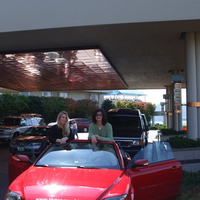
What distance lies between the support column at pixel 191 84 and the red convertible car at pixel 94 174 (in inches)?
188

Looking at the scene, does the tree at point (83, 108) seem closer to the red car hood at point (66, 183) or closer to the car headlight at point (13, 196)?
the red car hood at point (66, 183)

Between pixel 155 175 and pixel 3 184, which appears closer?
pixel 155 175

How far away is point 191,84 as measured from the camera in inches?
403

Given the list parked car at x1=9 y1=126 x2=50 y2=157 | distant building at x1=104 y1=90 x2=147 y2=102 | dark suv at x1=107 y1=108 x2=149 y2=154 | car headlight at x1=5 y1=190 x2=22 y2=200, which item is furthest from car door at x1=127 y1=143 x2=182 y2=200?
distant building at x1=104 y1=90 x2=147 y2=102

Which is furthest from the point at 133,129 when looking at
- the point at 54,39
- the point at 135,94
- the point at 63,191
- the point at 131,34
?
the point at 135,94

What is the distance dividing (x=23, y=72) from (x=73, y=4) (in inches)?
412

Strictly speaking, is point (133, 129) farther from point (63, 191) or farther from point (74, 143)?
point (63, 191)

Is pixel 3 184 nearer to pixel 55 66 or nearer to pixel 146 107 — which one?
pixel 55 66

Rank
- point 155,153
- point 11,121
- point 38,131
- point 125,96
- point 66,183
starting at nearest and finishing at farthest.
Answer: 1. point 66,183
2. point 155,153
3. point 38,131
4. point 11,121
5. point 125,96

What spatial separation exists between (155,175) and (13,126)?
14274mm

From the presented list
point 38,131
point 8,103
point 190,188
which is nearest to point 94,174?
point 190,188

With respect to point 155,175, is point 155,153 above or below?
above

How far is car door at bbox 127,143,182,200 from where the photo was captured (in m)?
4.86

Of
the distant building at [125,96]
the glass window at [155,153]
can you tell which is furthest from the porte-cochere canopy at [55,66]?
the distant building at [125,96]
